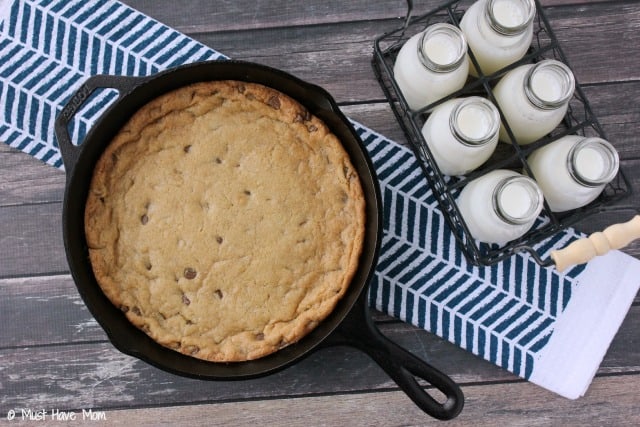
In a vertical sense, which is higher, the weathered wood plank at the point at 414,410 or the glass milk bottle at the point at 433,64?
the glass milk bottle at the point at 433,64

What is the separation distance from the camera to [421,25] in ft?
4.79

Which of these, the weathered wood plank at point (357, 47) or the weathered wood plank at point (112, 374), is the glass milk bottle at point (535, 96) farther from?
the weathered wood plank at point (112, 374)

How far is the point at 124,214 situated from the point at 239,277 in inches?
11.1

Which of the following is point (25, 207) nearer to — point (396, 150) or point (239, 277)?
point (239, 277)

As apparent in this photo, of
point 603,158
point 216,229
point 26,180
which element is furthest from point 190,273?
point 603,158

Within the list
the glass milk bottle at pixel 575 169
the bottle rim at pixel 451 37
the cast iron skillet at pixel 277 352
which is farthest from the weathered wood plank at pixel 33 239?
the bottle rim at pixel 451 37

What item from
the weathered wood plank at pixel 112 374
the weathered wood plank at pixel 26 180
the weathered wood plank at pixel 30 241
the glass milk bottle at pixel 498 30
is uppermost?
the glass milk bottle at pixel 498 30

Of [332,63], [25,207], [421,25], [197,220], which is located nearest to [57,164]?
[25,207]

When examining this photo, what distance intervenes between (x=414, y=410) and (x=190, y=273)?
0.67m

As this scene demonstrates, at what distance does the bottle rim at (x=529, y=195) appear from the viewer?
1.16m

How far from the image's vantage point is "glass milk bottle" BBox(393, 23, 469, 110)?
3.84 ft

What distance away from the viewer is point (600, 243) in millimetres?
1156

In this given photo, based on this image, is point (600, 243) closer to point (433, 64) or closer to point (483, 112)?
point (483, 112)

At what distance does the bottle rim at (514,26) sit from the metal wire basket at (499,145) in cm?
8
